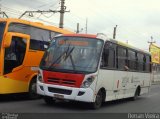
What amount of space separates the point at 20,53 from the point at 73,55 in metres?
2.66

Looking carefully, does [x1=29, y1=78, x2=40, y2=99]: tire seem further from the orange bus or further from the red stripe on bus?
the red stripe on bus

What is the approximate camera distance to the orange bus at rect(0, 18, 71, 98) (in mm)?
16125

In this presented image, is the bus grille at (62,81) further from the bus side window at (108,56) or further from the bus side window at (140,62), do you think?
the bus side window at (140,62)

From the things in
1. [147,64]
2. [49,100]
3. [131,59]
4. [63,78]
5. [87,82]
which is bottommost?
[49,100]

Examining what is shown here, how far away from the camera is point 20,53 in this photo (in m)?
17.2

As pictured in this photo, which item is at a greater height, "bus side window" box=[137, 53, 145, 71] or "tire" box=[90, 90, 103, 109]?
"bus side window" box=[137, 53, 145, 71]

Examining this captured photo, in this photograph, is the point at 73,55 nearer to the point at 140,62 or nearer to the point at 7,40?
the point at 7,40

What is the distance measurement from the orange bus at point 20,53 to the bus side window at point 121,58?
3354mm

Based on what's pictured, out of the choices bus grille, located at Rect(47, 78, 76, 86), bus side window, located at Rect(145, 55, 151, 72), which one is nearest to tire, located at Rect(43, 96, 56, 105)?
bus grille, located at Rect(47, 78, 76, 86)

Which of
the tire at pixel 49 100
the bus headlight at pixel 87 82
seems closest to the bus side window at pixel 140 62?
the tire at pixel 49 100

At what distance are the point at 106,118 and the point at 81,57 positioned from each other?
2762 mm

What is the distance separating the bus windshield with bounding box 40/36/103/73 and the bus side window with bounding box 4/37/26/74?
4.55ft

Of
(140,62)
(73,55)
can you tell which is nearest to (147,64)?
(140,62)

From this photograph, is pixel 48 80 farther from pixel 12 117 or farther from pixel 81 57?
pixel 12 117
